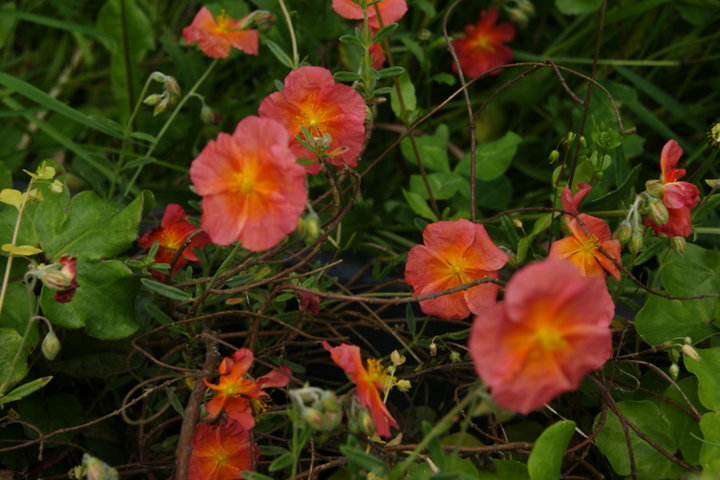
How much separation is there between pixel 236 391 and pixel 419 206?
0.49 m

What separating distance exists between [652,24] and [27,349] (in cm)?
132

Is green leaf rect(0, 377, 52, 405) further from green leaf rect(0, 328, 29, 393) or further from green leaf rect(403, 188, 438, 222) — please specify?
green leaf rect(403, 188, 438, 222)

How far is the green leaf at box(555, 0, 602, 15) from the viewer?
147 centimetres

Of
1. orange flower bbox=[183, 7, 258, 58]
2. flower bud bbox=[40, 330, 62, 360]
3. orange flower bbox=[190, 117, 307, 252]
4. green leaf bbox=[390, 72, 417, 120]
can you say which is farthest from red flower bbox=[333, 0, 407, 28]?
flower bud bbox=[40, 330, 62, 360]

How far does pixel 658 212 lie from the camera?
0.87 metres

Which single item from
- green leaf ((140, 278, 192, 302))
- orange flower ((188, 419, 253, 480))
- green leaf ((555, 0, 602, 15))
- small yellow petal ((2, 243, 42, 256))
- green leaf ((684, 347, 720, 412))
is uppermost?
green leaf ((555, 0, 602, 15))

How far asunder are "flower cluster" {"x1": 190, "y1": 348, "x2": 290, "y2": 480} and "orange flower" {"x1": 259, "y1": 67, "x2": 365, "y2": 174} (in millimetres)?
266

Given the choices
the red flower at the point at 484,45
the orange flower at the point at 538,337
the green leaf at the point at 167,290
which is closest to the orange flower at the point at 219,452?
the green leaf at the point at 167,290

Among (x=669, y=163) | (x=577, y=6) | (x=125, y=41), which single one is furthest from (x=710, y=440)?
(x=125, y=41)

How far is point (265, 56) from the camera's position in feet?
4.86

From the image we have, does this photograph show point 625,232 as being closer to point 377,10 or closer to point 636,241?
point 636,241

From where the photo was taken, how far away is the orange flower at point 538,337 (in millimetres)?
630

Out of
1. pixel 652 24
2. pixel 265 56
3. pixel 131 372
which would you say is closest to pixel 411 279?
pixel 131 372

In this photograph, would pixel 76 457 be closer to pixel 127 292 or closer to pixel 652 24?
pixel 127 292
